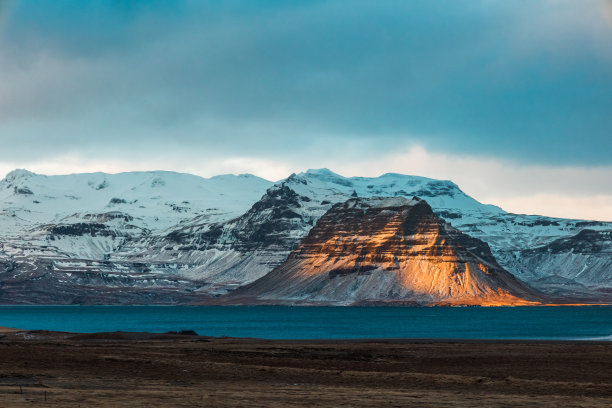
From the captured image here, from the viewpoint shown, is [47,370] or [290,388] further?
[47,370]

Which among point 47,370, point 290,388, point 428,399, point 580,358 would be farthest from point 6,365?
point 580,358

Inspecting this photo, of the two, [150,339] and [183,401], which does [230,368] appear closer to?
[183,401]

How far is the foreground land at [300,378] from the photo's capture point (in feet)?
157

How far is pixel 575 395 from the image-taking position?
52844 millimetres

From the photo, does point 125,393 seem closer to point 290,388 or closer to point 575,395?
point 290,388

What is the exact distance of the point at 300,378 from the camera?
62062mm

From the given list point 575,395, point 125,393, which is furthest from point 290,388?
point 575,395

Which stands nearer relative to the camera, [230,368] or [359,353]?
[230,368]

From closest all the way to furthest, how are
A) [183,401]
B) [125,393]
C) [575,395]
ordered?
[183,401], [125,393], [575,395]

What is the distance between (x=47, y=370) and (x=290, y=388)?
15879 millimetres

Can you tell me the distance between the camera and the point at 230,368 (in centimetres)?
6744

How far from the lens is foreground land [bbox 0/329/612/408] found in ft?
157

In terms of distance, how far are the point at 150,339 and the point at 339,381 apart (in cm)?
6317

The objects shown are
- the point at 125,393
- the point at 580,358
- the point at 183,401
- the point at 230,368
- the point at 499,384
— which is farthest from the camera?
the point at 580,358
